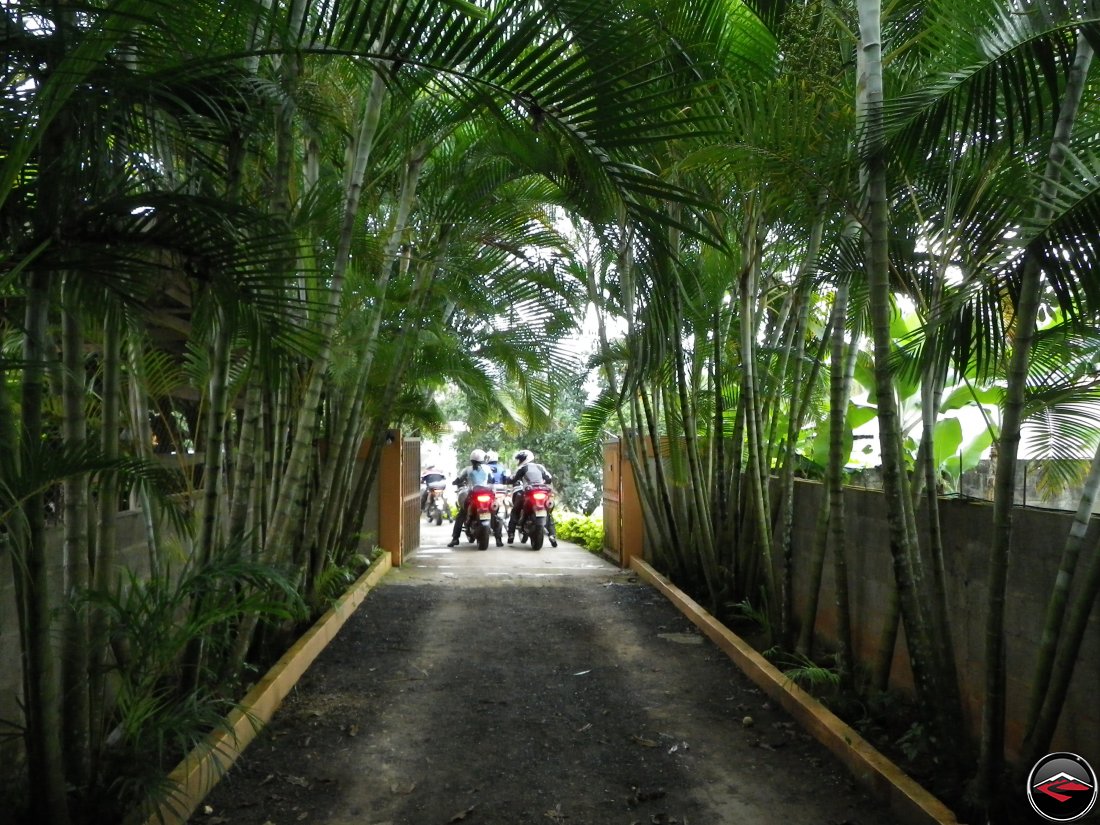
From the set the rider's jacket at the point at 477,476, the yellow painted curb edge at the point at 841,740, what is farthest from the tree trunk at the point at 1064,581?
the rider's jacket at the point at 477,476

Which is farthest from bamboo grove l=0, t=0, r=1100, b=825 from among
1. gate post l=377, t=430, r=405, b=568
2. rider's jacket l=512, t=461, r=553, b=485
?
rider's jacket l=512, t=461, r=553, b=485

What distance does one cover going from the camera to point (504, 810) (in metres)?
3.24

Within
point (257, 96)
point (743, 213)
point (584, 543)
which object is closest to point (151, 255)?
point (257, 96)

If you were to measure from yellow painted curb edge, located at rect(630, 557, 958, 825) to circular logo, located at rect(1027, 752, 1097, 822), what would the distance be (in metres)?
0.26

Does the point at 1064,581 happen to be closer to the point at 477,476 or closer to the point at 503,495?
the point at 477,476

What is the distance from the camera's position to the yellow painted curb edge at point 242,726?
300 centimetres

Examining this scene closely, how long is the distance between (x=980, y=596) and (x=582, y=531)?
9.86m

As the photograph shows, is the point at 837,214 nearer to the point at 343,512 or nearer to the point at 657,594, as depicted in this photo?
the point at 657,594

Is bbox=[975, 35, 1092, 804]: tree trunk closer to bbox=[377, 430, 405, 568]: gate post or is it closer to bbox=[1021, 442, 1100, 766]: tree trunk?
bbox=[1021, 442, 1100, 766]: tree trunk

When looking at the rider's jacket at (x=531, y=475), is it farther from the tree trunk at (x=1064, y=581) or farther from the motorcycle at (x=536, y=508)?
the tree trunk at (x=1064, y=581)

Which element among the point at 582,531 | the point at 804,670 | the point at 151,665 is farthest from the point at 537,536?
the point at 151,665

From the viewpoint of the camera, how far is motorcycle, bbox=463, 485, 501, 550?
12.3 metres

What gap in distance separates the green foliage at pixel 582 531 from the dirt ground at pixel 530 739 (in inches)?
221

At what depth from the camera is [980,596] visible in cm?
355
